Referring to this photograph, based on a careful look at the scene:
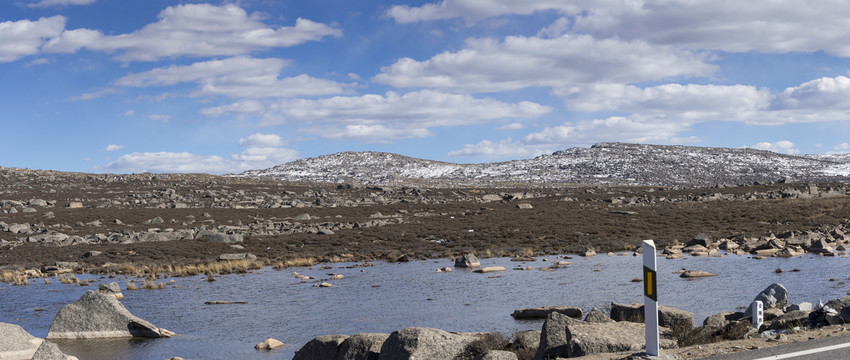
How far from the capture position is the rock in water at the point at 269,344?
664 inches

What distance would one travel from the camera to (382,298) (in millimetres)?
24266

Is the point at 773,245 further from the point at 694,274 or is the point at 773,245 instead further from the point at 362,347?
the point at 362,347

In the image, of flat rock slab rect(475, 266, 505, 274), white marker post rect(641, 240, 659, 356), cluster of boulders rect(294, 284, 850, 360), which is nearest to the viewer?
white marker post rect(641, 240, 659, 356)

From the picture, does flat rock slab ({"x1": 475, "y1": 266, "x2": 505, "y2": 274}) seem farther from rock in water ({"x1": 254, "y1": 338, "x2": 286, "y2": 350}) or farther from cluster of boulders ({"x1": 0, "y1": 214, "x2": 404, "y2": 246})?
cluster of boulders ({"x1": 0, "y1": 214, "x2": 404, "y2": 246})

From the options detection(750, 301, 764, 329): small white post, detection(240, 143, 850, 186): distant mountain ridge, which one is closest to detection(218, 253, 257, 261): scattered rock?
detection(750, 301, 764, 329): small white post

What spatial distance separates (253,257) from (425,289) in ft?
53.4

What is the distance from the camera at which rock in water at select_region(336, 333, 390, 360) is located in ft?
38.4

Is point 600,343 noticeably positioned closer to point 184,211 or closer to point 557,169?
point 184,211

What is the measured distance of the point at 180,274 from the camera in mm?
33375

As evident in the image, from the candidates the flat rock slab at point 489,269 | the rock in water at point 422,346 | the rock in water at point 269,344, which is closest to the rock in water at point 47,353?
the rock in water at point 269,344

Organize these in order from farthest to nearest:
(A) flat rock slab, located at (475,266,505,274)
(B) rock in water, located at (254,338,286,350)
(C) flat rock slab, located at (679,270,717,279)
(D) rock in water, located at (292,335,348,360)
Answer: (A) flat rock slab, located at (475,266,505,274), (C) flat rock slab, located at (679,270,717,279), (B) rock in water, located at (254,338,286,350), (D) rock in water, located at (292,335,348,360)

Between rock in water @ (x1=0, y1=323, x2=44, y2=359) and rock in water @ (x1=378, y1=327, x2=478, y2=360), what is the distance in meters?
9.97

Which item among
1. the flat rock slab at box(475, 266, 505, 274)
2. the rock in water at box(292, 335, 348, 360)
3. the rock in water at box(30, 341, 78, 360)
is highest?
the rock in water at box(292, 335, 348, 360)

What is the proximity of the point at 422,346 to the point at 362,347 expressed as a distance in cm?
159
